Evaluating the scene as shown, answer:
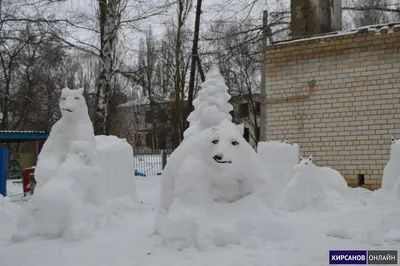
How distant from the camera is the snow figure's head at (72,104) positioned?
7062 mm

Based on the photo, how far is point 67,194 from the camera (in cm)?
578

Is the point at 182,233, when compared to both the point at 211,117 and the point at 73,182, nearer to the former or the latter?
the point at 211,117

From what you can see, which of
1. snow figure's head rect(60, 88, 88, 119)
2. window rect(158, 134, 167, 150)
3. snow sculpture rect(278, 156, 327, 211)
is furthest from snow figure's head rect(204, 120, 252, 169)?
window rect(158, 134, 167, 150)

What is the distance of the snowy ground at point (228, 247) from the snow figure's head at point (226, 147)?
0.96m

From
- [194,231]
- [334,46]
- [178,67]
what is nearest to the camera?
[194,231]

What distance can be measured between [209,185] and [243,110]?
28967 millimetres

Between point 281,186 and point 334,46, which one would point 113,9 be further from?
point 281,186

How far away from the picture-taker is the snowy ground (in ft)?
14.3

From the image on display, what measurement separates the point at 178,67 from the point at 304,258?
16.8 m

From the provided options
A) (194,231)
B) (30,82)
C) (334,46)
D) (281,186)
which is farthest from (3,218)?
(30,82)

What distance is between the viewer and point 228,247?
466 centimetres

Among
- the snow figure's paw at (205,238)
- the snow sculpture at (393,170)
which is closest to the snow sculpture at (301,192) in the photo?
the snow sculpture at (393,170)

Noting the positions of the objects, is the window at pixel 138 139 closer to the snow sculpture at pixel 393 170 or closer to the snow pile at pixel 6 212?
the snow pile at pixel 6 212

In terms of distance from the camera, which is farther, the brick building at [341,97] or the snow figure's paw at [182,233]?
the brick building at [341,97]
